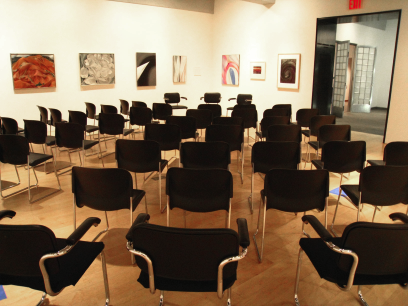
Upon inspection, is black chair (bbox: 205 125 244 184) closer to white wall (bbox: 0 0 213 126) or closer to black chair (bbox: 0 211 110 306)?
black chair (bbox: 0 211 110 306)

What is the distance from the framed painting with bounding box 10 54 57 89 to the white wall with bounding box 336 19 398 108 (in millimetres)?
11079

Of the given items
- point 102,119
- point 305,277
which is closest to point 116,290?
point 305,277

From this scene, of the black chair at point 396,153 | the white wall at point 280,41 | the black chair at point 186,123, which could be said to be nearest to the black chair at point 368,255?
the black chair at point 396,153

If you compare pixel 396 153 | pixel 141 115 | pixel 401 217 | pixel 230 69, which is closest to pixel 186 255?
pixel 401 217

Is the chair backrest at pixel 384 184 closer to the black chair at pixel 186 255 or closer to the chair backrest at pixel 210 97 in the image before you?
the black chair at pixel 186 255

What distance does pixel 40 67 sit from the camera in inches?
353

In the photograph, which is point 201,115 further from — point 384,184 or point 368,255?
point 368,255

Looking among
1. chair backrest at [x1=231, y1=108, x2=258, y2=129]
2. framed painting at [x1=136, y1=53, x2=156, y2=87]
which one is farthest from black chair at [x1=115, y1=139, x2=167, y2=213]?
framed painting at [x1=136, y1=53, x2=156, y2=87]

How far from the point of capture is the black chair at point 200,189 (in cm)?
287

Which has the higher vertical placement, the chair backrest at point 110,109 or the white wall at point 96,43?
the white wall at point 96,43

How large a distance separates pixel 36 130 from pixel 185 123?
236cm

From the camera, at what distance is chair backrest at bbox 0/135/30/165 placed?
4.32 meters

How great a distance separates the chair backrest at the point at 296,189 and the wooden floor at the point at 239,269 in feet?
1.90

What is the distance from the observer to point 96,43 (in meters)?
9.91
